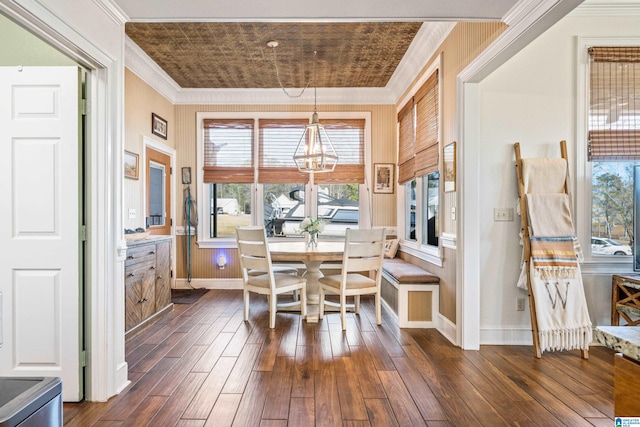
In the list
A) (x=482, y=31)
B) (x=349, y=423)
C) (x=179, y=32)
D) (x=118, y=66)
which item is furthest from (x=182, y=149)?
(x=349, y=423)

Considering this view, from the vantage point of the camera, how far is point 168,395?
2.29 meters

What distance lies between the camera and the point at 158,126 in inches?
194

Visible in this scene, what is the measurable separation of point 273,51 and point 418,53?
164cm

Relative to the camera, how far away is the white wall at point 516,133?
10.4 ft

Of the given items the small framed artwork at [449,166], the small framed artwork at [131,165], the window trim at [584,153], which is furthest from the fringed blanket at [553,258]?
the small framed artwork at [131,165]

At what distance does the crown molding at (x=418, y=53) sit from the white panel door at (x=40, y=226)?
10.1 ft

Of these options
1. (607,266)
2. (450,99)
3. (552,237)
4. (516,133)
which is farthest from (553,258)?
(450,99)

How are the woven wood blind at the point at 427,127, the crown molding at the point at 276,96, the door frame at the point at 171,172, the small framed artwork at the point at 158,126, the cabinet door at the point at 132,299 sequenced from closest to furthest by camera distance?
the cabinet door at the point at 132,299 → the woven wood blind at the point at 427,127 → the door frame at the point at 171,172 → the small framed artwork at the point at 158,126 → the crown molding at the point at 276,96

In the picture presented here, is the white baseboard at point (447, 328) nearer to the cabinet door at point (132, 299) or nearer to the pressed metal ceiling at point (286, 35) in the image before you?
the pressed metal ceiling at point (286, 35)

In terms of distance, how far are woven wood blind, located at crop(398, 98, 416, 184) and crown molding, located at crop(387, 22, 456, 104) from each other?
307 millimetres

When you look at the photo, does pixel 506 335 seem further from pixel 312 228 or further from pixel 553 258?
pixel 312 228

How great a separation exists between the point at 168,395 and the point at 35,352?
84cm

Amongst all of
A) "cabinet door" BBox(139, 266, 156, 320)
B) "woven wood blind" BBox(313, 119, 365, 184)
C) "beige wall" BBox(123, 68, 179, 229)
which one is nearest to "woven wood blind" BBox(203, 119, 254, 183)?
"beige wall" BBox(123, 68, 179, 229)

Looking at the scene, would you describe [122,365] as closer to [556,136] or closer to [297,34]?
[297,34]
